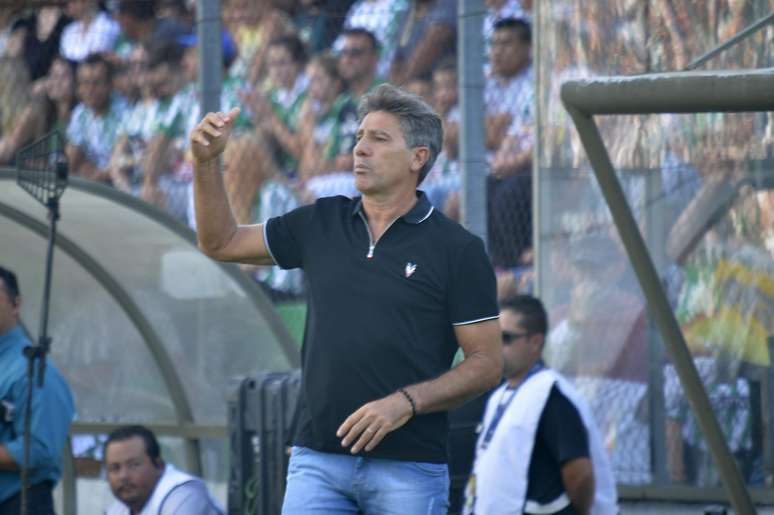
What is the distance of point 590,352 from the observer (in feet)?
23.5

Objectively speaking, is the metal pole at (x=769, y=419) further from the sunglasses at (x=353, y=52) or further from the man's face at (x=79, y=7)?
the man's face at (x=79, y=7)

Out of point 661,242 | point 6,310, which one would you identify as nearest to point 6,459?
point 6,310

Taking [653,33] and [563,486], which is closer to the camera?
[563,486]

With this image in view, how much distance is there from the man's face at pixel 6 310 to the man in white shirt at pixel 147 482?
81 centimetres

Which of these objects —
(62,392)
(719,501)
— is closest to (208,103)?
(62,392)

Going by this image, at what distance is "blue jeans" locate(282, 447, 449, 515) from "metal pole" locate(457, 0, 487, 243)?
278 cm

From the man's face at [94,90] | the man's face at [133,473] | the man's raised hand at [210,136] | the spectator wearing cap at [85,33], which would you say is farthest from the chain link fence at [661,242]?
the spectator wearing cap at [85,33]

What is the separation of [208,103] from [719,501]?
9.58 ft

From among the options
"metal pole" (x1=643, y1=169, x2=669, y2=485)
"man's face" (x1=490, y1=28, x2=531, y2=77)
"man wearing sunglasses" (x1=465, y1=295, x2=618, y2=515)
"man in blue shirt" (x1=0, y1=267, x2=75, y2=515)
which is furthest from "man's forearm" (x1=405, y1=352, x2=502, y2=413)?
"man's face" (x1=490, y1=28, x2=531, y2=77)

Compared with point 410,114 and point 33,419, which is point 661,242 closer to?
point 33,419

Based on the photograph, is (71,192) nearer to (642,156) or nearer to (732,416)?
(642,156)

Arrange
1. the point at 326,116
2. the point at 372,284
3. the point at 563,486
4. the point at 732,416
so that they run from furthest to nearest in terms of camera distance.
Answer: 1. the point at 326,116
2. the point at 732,416
3. the point at 563,486
4. the point at 372,284

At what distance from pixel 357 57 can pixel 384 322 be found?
15.5 feet

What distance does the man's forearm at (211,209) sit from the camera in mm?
3963
